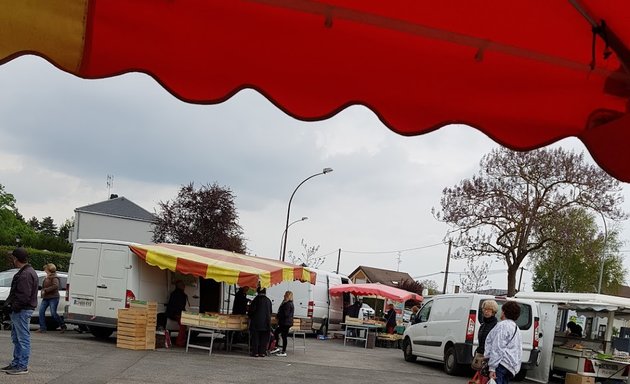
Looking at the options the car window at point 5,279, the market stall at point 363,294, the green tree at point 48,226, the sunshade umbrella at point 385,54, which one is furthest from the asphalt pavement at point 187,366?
the green tree at point 48,226

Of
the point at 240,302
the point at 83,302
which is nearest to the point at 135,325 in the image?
the point at 83,302

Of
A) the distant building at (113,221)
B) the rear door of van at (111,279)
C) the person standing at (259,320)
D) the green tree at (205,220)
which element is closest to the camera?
the rear door of van at (111,279)

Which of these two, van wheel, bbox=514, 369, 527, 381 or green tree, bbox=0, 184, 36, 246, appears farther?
green tree, bbox=0, 184, 36, 246

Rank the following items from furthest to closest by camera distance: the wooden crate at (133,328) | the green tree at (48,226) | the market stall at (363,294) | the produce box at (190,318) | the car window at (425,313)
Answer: the green tree at (48,226)
the market stall at (363,294)
the car window at (425,313)
the produce box at (190,318)
the wooden crate at (133,328)

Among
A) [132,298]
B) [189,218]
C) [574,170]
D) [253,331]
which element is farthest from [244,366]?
[189,218]

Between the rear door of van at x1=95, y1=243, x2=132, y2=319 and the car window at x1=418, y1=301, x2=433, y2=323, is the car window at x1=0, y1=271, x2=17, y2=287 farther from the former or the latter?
the car window at x1=418, y1=301, x2=433, y2=323

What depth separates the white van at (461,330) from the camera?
16.0m

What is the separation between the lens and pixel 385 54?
306 cm

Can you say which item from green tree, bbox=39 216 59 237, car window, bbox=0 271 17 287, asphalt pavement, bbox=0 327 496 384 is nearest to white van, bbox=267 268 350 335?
asphalt pavement, bbox=0 327 496 384

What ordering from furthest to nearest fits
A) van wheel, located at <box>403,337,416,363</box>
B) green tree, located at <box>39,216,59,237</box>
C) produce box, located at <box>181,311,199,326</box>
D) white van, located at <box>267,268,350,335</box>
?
green tree, located at <box>39,216,59,237</box> → white van, located at <box>267,268,350,335</box> → van wheel, located at <box>403,337,416,363</box> → produce box, located at <box>181,311,199,326</box>

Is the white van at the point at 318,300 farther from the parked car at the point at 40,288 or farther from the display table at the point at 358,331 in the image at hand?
the parked car at the point at 40,288

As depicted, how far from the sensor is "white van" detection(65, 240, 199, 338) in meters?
15.7

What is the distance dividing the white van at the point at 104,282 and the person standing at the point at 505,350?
9.44 m

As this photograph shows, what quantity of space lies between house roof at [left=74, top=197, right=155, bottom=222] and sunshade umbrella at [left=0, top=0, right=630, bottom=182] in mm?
66486
